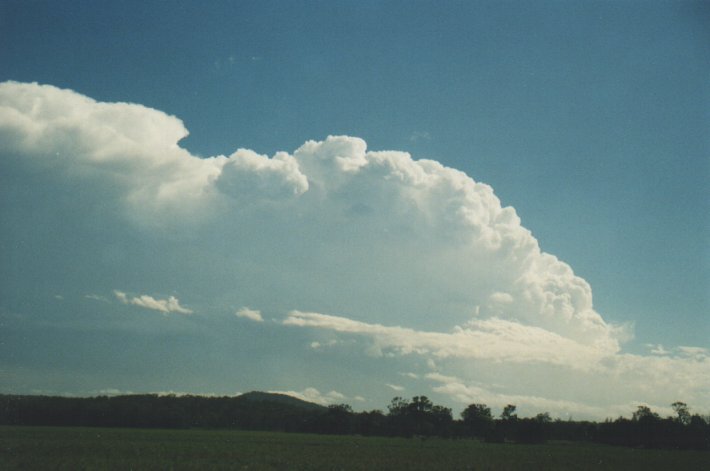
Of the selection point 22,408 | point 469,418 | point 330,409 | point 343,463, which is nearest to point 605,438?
point 469,418

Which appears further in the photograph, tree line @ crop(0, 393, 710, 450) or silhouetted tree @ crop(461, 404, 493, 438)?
silhouetted tree @ crop(461, 404, 493, 438)

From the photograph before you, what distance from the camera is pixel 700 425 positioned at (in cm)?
12031

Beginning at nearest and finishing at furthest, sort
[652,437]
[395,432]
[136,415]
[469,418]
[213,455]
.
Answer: [213,455] < [652,437] < [136,415] < [395,432] < [469,418]

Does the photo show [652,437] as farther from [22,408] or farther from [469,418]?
[22,408]

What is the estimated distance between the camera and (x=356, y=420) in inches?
6078

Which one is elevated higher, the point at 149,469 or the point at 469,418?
the point at 149,469

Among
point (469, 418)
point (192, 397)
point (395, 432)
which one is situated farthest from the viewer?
point (192, 397)

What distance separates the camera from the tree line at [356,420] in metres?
117

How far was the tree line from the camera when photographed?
385 ft

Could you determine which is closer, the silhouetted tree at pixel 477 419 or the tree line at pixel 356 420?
the tree line at pixel 356 420

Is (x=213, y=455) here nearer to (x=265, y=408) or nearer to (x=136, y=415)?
(x=136, y=415)

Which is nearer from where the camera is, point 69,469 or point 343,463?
point 69,469

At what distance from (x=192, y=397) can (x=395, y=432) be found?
89890mm

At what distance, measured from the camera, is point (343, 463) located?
39.2 metres
